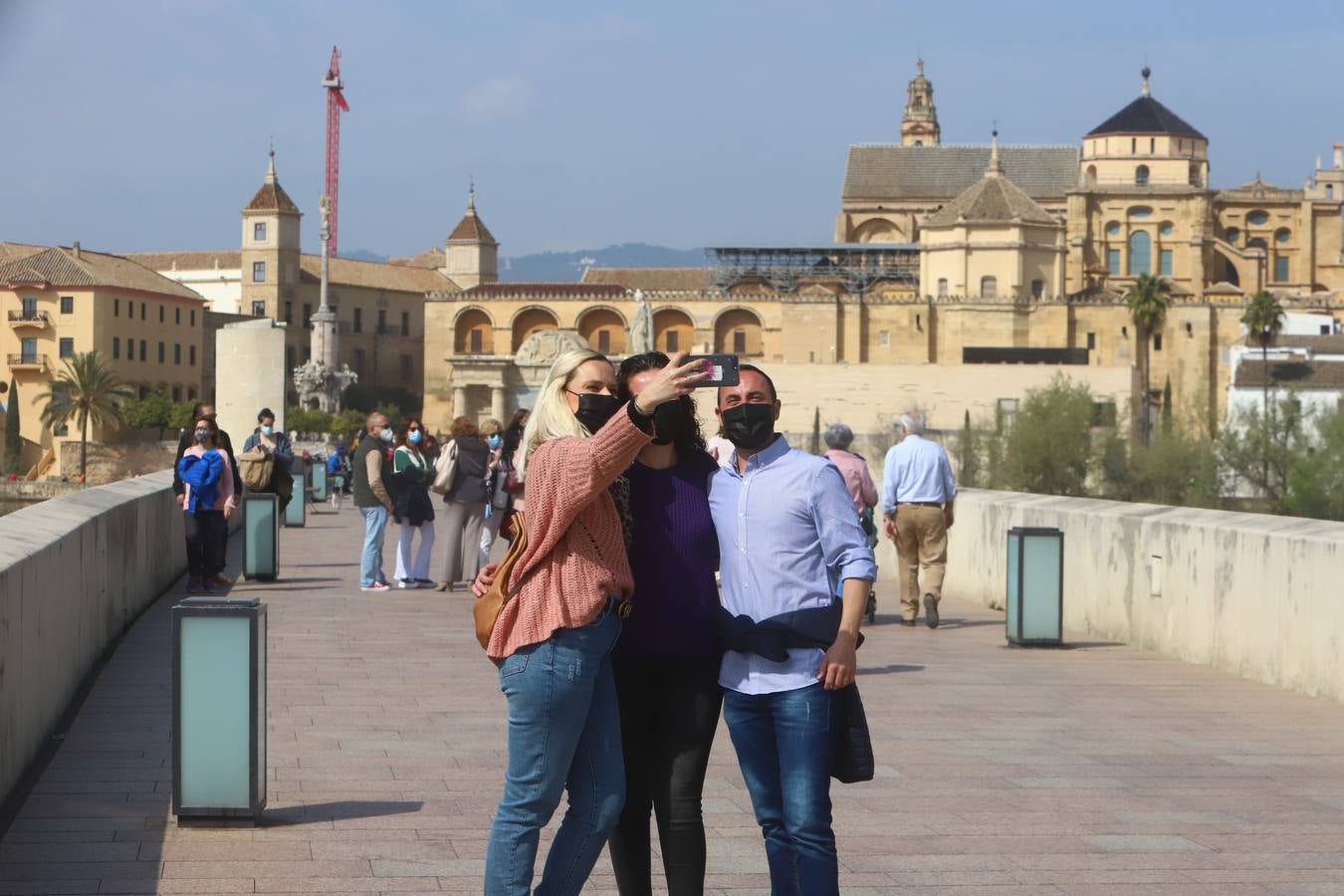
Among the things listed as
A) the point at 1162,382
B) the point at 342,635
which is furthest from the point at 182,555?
the point at 1162,382

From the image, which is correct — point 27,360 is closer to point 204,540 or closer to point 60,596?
point 204,540

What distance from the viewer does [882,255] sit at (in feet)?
323

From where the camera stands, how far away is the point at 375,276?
116m

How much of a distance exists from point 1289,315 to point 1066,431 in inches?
1264

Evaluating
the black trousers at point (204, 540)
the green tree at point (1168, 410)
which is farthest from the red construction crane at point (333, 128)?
the black trousers at point (204, 540)

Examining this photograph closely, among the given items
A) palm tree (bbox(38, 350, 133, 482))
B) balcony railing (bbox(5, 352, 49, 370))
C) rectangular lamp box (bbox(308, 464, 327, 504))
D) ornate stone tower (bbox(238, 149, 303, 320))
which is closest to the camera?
rectangular lamp box (bbox(308, 464, 327, 504))

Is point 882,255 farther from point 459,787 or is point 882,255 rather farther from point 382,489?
point 459,787

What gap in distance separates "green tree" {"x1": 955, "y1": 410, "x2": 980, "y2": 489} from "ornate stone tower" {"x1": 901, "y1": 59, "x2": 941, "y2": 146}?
67.4m

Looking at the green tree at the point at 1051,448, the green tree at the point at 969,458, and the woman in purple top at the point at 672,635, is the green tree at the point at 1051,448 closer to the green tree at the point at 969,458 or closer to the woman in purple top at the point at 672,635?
the green tree at the point at 969,458

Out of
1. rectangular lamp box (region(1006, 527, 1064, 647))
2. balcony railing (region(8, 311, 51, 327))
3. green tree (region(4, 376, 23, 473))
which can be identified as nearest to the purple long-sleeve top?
rectangular lamp box (region(1006, 527, 1064, 647))

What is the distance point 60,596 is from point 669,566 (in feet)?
14.6

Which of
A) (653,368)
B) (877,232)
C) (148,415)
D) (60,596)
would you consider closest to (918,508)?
(60,596)

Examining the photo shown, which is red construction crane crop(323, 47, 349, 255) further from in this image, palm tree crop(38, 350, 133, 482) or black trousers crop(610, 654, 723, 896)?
black trousers crop(610, 654, 723, 896)

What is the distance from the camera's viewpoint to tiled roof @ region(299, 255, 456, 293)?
371ft
